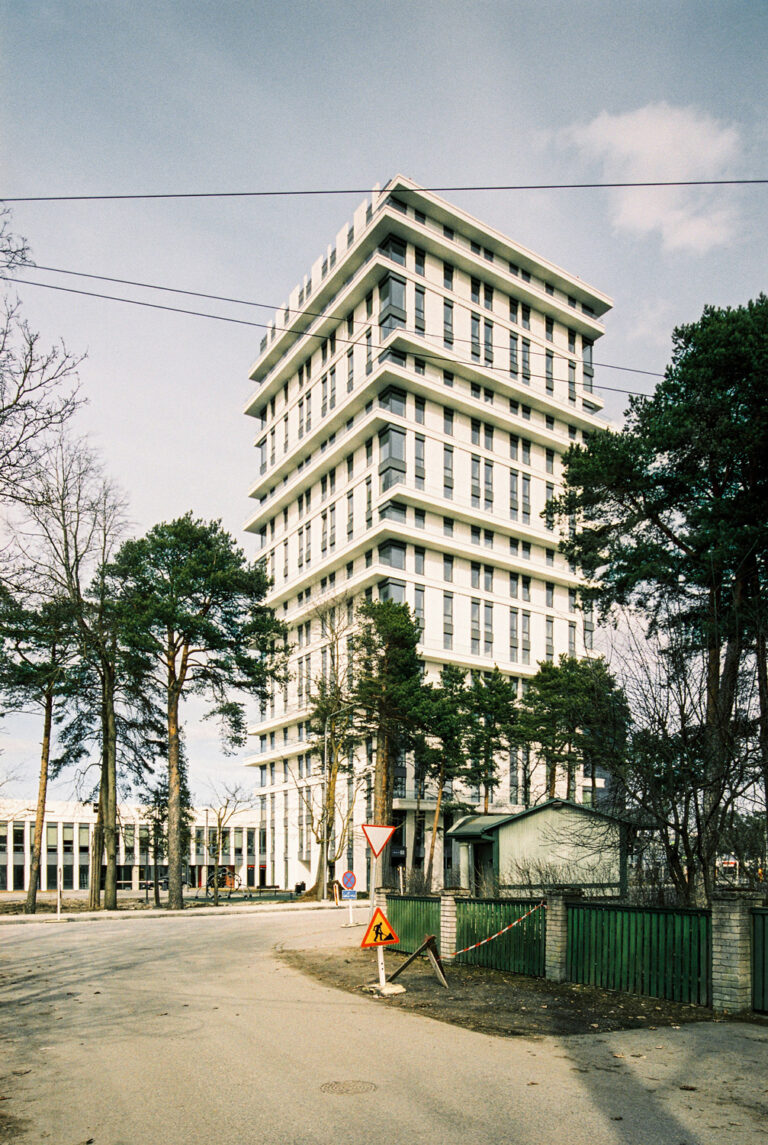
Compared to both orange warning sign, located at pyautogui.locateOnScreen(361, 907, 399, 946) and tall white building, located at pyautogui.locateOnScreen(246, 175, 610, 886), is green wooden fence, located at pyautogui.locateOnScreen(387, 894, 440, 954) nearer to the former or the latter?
orange warning sign, located at pyautogui.locateOnScreen(361, 907, 399, 946)

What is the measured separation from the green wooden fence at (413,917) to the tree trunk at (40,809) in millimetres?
22316

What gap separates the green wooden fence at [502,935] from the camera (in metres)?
14.9

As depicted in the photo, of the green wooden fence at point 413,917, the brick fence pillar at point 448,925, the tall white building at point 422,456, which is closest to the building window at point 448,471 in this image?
the tall white building at point 422,456

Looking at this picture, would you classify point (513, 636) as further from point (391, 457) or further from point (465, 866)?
point (465, 866)

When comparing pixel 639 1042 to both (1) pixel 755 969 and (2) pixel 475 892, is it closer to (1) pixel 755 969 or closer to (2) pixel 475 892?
(1) pixel 755 969

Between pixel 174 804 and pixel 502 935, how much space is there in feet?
94.8

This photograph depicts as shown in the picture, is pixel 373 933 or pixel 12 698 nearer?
pixel 373 933

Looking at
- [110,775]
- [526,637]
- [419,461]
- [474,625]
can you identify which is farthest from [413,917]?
[526,637]

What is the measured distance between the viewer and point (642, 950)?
12.8 metres

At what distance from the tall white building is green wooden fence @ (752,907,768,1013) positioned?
44.9 metres

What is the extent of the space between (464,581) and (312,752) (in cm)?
1694

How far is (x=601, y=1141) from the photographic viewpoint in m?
6.28

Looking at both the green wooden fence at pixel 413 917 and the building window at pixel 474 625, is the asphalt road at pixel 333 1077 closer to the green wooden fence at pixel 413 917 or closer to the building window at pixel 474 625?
the green wooden fence at pixel 413 917

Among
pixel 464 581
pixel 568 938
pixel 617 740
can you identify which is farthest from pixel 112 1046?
pixel 464 581
